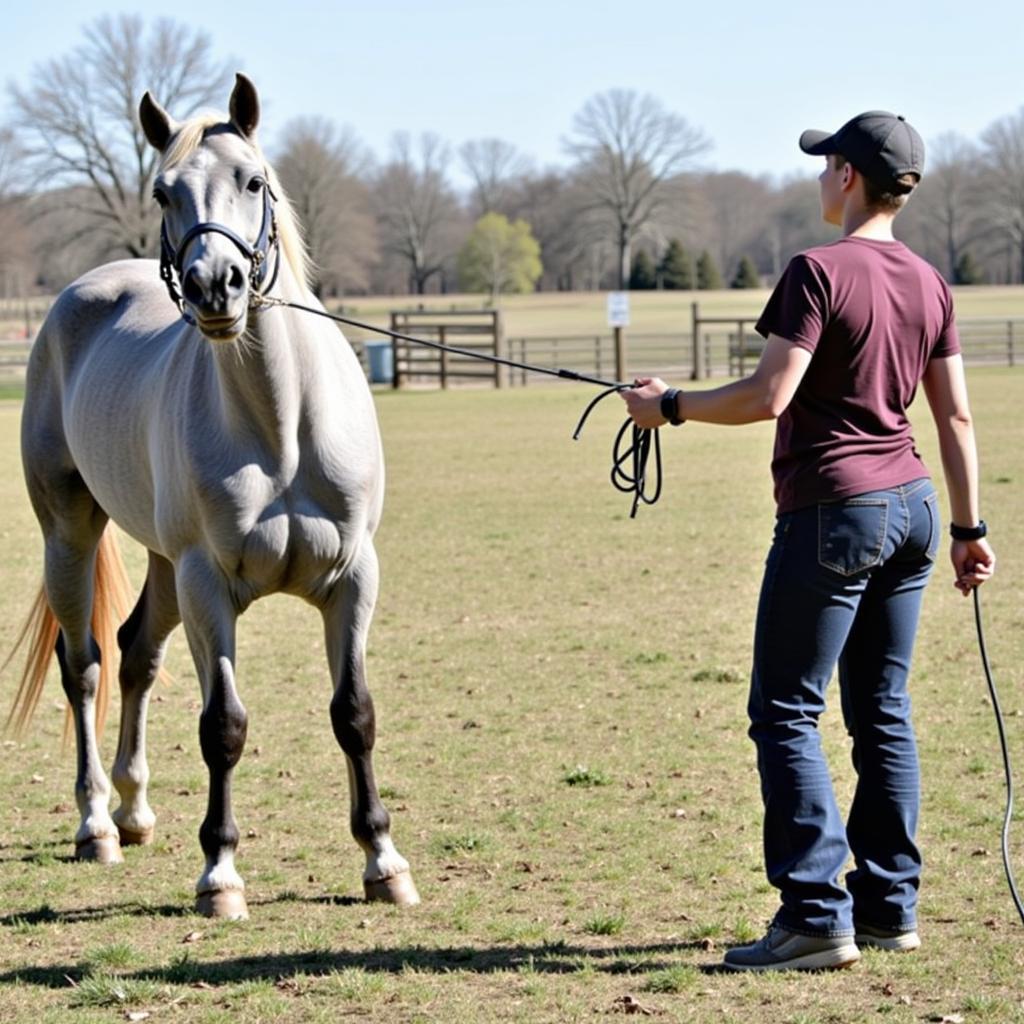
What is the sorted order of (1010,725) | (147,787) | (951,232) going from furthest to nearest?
(951,232) → (1010,725) → (147,787)

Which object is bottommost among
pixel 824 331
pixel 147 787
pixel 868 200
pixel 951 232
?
pixel 147 787

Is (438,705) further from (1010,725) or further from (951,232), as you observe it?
(951,232)

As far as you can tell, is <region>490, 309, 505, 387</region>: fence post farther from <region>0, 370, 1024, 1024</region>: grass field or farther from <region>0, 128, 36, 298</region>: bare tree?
<region>0, 128, 36, 298</region>: bare tree

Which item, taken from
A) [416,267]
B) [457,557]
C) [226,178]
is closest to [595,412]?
[457,557]

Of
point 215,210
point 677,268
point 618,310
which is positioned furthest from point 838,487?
point 677,268

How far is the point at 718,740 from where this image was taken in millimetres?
6957

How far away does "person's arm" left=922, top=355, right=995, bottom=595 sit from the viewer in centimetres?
425

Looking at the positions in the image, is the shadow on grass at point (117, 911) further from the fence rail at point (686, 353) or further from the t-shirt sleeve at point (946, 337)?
the fence rail at point (686, 353)

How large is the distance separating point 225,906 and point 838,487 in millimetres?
2402

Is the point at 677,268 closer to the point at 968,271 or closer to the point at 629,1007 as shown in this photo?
the point at 968,271

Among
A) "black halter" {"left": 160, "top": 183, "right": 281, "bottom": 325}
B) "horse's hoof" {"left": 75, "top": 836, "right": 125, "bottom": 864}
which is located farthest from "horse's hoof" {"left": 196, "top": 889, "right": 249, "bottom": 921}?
"black halter" {"left": 160, "top": 183, "right": 281, "bottom": 325}

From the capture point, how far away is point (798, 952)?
4168mm

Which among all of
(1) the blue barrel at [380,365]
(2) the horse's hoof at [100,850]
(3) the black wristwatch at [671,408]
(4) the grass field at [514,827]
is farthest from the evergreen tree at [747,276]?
(3) the black wristwatch at [671,408]

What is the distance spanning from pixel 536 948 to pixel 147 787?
2.50m
